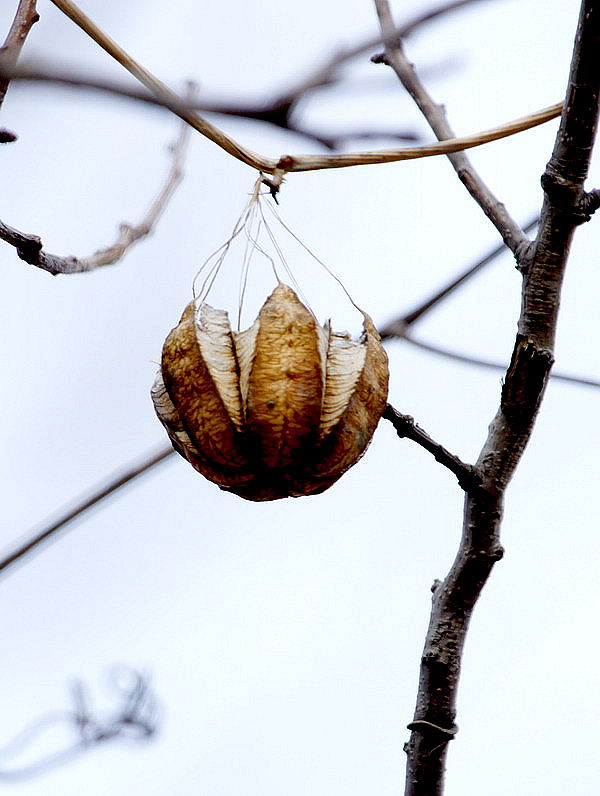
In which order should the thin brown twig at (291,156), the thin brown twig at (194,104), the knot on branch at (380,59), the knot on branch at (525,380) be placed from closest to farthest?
the thin brown twig at (194,104), the thin brown twig at (291,156), the knot on branch at (525,380), the knot on branch at (380,59)

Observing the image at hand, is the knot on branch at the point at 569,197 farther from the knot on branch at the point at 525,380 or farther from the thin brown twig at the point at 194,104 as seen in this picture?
the thin brown twig at the point at 194,104

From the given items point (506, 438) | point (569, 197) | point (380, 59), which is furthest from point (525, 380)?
point (380, 59)

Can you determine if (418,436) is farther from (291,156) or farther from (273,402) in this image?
(291,156)

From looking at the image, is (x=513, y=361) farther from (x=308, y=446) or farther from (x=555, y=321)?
(x=308, y=446)

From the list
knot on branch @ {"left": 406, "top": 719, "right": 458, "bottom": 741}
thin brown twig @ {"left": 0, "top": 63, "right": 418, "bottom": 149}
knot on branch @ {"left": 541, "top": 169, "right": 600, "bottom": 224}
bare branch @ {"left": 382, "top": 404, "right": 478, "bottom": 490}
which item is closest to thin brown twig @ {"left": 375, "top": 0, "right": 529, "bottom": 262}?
knot on branch @ {"left": 541, "top": 169, "right": 600, "bottom": 224}

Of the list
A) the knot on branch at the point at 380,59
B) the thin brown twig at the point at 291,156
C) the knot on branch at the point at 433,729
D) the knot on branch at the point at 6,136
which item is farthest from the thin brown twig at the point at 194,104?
the knot on branch at the point at 380,59

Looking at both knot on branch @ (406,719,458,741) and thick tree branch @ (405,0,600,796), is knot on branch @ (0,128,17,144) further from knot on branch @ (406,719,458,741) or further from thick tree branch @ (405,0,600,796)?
knot on branch @ (406,719,458,741)

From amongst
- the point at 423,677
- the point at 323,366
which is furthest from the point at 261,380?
the point at 423,677
